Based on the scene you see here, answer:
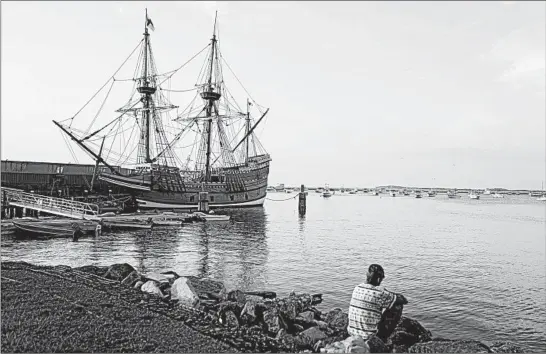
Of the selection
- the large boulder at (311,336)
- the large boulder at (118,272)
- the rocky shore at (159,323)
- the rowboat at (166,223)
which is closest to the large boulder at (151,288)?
the rocky shore at (159,323)

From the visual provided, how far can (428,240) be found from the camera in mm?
44375

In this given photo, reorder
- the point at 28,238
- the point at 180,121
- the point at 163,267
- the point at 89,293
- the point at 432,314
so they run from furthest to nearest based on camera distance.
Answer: the point at 180,121, the point at 28,238, the point at 163,267, the point at 432,314, the point at 89,293

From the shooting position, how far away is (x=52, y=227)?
119ft

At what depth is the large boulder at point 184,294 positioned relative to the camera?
13586 millimetres

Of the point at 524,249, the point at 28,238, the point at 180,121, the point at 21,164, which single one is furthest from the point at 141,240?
the point at 180,121

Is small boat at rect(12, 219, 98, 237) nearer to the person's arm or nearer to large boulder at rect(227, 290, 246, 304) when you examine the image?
large boulder at rect(227, 290, 246, 304)

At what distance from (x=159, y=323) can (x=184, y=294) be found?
324 centimetres

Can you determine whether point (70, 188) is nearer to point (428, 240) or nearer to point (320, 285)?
point (428, 240)

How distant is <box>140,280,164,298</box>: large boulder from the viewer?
14.4 m

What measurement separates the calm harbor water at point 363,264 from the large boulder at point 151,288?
6065mm

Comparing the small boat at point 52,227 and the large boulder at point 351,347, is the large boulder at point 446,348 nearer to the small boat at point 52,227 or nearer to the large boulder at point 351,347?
the large boulder at point 351,347

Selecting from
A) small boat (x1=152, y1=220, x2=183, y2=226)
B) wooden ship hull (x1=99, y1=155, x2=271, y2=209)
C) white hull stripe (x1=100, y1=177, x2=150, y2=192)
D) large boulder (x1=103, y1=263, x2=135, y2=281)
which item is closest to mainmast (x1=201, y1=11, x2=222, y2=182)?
wooden ship hull (x1=99, y1=155, x2=271, y2=209)

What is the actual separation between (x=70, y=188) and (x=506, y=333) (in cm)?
6355

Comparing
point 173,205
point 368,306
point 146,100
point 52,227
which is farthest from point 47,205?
point 368,306
